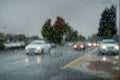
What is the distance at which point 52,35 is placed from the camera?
12769 cm

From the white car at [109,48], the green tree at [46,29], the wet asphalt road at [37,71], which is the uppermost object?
the green tree at [46,29]

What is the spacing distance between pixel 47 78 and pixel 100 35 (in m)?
136

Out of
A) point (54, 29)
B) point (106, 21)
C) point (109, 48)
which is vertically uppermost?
point (106, 21)

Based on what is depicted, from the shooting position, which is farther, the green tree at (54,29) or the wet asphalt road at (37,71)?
the green tree at (54,29)

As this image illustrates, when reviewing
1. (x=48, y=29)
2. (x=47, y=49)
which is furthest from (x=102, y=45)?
(x=48, y=29)

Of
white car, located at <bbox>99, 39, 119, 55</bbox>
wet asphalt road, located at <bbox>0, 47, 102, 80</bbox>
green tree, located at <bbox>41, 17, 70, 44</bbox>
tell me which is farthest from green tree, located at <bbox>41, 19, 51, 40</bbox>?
wet asphalt road, located at <bbox>0, 47, 102, 80</bbox>

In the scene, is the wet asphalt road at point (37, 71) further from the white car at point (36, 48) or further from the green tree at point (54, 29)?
the green tree at point (54, 29)

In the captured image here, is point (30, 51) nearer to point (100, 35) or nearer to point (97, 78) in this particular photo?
point (97, 78)

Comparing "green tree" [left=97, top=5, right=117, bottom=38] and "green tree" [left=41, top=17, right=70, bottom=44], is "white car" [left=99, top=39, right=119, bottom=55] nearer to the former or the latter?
"green tree" [left=41, top=17, right=70, bottom=44]

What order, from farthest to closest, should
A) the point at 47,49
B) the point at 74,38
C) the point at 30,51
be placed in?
the point at 74,38, the point at 47,49, the point at 30,51

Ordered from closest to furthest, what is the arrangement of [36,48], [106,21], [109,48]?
[36,48] < [109,48] < [106,21]

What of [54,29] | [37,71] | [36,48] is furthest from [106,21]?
[37,71]

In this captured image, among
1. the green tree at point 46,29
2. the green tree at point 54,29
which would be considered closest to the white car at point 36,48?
the green tree at point 54,29

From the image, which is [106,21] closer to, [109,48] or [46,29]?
[46,29]
